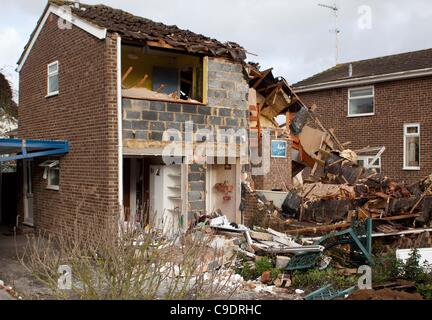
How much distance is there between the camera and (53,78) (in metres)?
13.9

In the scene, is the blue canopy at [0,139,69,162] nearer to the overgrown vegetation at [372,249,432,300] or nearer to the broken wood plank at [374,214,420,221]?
the overgrown vegetation at [372,249,432,300]

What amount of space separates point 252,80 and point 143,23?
148 inches

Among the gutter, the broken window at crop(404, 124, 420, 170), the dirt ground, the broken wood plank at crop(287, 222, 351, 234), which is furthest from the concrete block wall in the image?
the broken window at crop(404, 124, 420, 170)

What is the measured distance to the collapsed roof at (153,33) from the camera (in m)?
11.4

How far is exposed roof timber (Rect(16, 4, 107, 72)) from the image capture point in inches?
446

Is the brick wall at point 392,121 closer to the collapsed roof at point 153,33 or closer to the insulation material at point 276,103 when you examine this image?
the insulation material at point 276,103

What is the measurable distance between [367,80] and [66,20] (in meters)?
12.6

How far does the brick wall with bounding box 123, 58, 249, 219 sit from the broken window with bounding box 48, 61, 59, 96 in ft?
10.3

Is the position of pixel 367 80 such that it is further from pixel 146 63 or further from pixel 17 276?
pixel 17 276

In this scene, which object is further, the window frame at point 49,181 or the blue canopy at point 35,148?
the window frame at point 49,181

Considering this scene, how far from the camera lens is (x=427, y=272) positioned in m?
8.89

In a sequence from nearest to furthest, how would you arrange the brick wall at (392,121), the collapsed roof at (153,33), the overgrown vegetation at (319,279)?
the overgrown vegetation at (319,279)
the collapsed roof at (153,33)
the brick wall at (392,121)

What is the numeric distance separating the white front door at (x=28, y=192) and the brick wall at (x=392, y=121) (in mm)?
12729

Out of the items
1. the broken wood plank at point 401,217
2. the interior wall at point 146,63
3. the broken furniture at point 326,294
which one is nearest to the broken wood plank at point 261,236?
the broken wood plank at point 401,217
